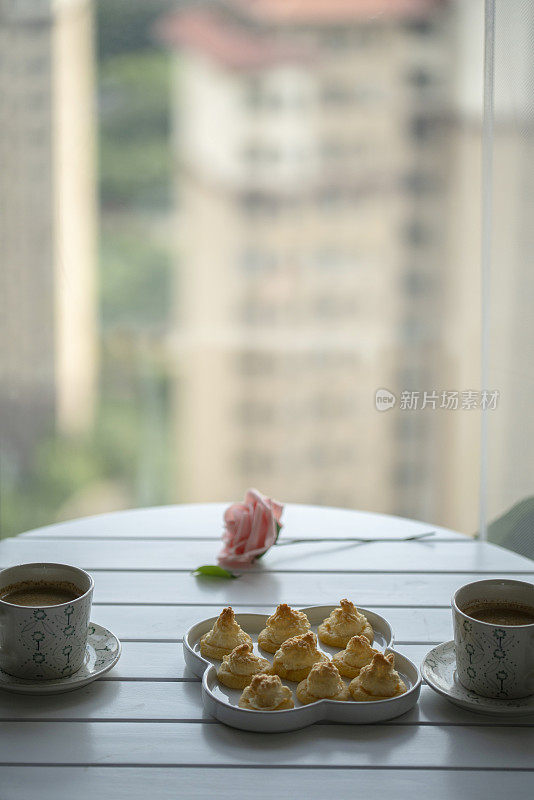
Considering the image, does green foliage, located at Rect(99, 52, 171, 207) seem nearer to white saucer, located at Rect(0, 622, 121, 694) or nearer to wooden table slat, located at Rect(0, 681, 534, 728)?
white saucer, located at Rect(0, 622, 121, 694)

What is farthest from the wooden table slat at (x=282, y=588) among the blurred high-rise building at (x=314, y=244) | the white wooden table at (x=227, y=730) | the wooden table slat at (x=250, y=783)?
the blurred high-rise building at (x=314, y=244)

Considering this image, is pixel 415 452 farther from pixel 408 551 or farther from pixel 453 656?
pixel 453 656

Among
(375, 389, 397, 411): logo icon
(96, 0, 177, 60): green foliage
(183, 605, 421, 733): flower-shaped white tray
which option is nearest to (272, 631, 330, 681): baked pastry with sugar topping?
(183, 605, 421, 733): flower-shaped white tray

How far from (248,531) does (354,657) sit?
36 cm

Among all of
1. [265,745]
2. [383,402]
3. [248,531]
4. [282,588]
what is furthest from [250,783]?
[383,402]

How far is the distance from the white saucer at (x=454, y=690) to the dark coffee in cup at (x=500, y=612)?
6 cm

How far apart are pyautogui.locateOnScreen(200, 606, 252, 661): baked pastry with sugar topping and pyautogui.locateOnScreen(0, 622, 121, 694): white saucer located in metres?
0.09

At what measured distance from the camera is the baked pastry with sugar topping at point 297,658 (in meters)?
0.82

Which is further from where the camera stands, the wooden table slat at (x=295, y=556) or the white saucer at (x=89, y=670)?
the wooden table slat at (x=295, y=556)

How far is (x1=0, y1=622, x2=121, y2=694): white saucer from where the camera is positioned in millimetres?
808

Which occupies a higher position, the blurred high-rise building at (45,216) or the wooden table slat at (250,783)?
the blurred high-rise building at (45,216)

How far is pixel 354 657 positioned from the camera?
0.83 meters

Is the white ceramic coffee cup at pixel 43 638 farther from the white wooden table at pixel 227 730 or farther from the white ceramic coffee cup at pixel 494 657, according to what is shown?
the white ceramic coffee cup at pixel 494 657

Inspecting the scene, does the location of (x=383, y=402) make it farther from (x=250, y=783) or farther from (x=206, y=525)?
(x=250, y=783)
